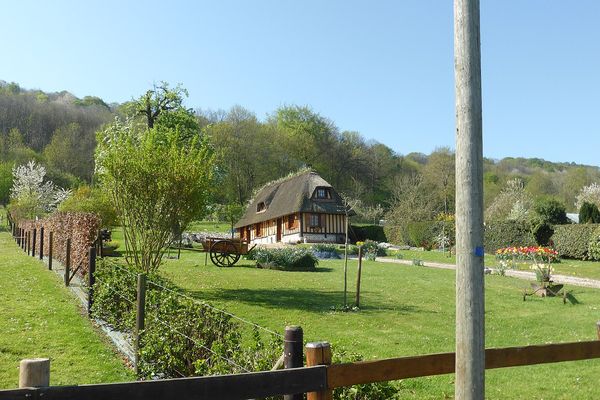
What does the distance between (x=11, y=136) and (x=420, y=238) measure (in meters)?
62.3

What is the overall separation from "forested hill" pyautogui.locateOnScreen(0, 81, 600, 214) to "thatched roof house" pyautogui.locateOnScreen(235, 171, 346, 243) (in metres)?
10.1

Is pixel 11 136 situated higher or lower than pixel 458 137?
higher

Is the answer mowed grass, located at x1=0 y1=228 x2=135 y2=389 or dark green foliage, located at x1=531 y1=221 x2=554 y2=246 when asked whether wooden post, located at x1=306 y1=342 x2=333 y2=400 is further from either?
dark green foliage, located at x1=531 y1=221 x2=554 y2=246

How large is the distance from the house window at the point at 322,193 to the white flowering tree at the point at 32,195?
23.7 metres

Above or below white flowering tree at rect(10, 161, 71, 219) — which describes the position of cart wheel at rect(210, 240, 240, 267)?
below

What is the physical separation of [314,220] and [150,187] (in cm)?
3086

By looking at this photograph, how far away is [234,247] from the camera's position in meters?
23.4

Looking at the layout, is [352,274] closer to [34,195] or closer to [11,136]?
[34,195]

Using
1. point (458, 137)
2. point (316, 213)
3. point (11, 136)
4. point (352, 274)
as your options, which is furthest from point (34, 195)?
point (458, 137)

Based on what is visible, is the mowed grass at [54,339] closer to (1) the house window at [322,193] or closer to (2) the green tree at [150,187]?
(2) the green tree at [150,187]

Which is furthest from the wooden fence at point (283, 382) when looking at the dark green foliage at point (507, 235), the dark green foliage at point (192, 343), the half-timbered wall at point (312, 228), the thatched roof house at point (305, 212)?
the half-timbered wall at point (312, 228)

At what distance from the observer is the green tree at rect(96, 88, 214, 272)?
12.4 m

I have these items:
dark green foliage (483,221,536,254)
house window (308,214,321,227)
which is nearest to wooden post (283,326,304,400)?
dark green foliage (483,221,536,254)

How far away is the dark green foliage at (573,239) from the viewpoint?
3097 centimetres
